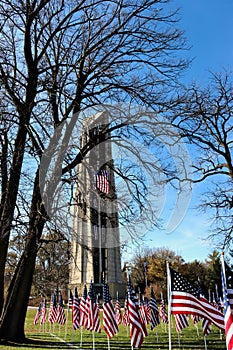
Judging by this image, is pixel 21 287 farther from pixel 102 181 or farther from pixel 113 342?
pixel 102 181

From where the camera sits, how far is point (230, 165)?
17.7 metres

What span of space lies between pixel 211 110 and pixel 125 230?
7.62 m

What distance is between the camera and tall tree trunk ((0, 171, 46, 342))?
11805mm

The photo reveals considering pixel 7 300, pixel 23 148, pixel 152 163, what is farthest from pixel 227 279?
pixel 7 300

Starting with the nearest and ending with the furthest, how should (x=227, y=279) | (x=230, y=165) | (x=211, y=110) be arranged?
(x=227, y=279) < (x=211, y=110) < (x=230, y=165)

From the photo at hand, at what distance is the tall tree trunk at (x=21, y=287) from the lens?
11.8 metres

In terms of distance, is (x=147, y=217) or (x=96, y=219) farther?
(x=96, y=219)

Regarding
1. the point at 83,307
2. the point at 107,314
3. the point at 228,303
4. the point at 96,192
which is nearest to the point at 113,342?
the point at 83,307

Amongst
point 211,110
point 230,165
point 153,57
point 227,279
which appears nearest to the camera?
point 227,279

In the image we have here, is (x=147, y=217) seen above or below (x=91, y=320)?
above

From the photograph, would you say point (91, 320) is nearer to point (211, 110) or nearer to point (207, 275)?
point (211, 110)

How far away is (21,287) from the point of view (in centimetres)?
1239

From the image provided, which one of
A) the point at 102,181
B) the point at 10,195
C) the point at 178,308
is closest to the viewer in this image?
the point at 178,308

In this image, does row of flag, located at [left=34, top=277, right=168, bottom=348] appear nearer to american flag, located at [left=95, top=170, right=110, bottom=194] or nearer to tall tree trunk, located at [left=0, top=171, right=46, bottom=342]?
tall tree trunk, located at [left=0, top=171, right=46, bottom=342]
